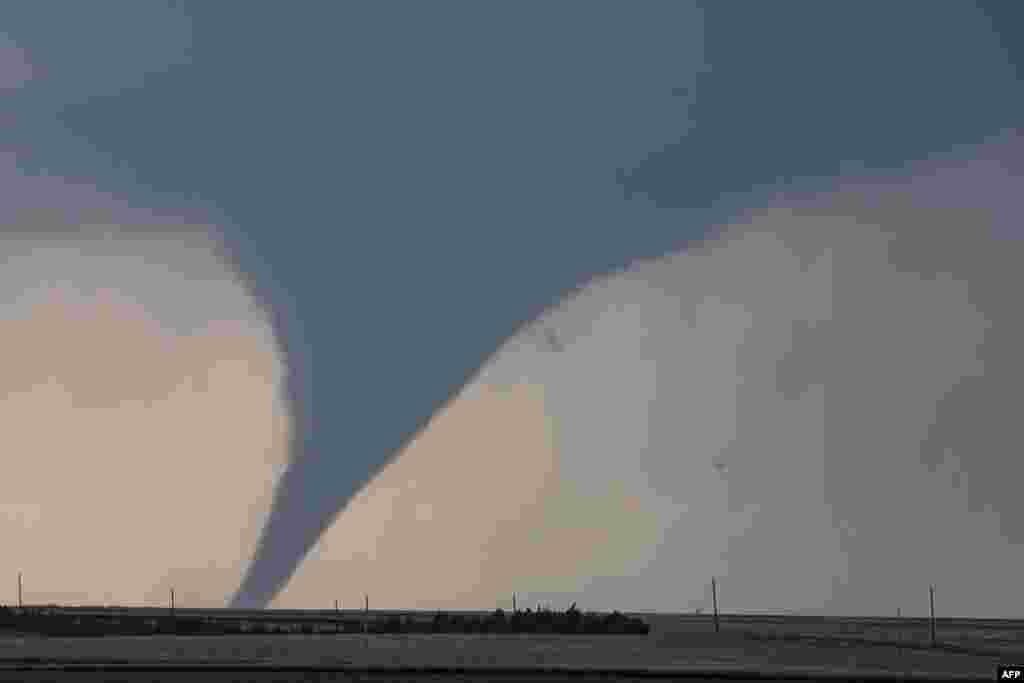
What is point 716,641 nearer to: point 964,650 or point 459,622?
point 964,650

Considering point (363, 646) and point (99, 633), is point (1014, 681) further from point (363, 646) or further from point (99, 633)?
point (99, 633)

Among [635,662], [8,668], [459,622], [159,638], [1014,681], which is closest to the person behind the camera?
[1014,681]

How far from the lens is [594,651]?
288 ft

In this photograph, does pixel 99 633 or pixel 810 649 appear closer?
pixel 810 649

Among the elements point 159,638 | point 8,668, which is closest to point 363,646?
point 159,638

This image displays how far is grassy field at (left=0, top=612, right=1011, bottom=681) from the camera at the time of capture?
7631 cm

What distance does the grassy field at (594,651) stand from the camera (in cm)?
7631

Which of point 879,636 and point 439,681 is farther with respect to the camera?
point 879,636

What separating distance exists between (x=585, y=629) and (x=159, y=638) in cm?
2790

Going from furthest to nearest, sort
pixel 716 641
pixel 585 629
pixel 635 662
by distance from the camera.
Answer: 1. pixel 585 629
2. pixel 716 641
3. pixel 635 662

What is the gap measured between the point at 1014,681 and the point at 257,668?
29.3 m

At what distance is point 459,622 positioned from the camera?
425 ft

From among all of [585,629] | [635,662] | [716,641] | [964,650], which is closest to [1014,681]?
[635,662]

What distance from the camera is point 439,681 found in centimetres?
6719
